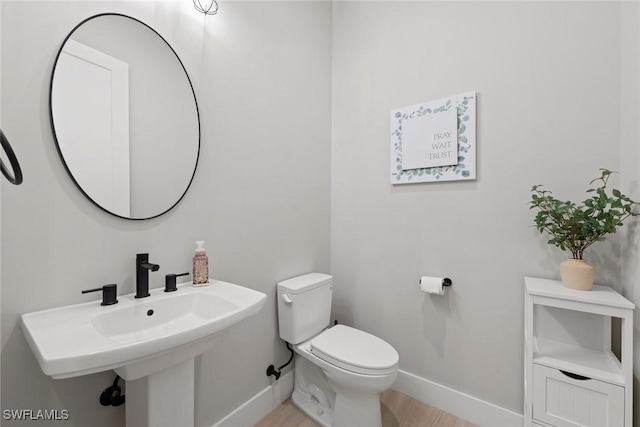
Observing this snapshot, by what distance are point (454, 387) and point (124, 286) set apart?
1815mm

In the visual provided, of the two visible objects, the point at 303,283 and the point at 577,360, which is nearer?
the point at 577,360

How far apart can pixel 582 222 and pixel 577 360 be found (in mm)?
593

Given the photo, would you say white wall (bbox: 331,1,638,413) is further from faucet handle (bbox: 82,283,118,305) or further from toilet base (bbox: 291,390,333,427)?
faucet handle (bbox: 82,283,118,305)

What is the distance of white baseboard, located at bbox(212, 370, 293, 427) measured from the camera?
143 cm

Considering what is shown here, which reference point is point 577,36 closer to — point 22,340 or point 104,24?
point 104,24

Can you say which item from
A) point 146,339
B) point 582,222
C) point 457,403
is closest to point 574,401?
point 457,403

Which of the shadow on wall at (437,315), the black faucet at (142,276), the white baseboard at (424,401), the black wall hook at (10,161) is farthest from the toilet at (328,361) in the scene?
the black wall hook at (10,161)

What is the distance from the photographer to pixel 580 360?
117cm

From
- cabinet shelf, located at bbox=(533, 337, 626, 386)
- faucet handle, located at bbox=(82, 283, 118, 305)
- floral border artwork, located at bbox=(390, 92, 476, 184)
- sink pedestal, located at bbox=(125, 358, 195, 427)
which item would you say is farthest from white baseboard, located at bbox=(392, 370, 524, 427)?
faucet handle, located at bbox=(82, 283, 118, 305)

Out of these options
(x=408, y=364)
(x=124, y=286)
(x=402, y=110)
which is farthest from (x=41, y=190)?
(x=408, y=364)

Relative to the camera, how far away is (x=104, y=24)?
1.01 metres

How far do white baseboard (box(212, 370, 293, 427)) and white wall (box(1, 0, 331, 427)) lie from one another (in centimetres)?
6

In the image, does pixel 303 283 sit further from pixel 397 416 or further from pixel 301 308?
pixel 397 416

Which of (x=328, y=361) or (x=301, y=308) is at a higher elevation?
(x=301, y=308)
